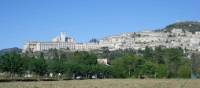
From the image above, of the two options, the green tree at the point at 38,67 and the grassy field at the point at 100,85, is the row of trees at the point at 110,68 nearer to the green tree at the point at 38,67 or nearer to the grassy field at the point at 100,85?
the green tree at the point at 38,67

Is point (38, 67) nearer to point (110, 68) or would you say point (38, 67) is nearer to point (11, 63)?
point (11, 63)

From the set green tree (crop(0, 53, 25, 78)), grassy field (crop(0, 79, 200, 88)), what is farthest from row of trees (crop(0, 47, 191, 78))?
grassy field (crop(0, 79, 200, 88))

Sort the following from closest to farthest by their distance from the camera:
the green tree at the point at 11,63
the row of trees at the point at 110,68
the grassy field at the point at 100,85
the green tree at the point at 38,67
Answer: the grassy field at the point at 100,85 → the green tree at the point at 11,63 → the green tree at the point at 38,67 → the row of trees at the point at 110,68

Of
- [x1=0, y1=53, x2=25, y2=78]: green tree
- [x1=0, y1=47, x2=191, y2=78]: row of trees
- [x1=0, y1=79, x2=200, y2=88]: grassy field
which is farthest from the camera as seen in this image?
[x1=0, y1=47, x2=191, y2=78]: row of trees

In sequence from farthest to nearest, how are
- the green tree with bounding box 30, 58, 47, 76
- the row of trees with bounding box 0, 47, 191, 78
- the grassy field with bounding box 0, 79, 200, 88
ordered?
the row of trees with bounding box 0, 47, 191, 78, the green tree with bounding box 30, 58, 47, 76, the grassy field with bounding box 0, 79, 200, 88

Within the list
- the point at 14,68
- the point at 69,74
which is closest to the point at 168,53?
the point at 69,74

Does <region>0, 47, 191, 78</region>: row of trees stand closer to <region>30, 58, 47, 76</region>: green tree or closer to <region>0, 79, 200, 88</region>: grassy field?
<region>30, 58, 47, 76</region>: green tree

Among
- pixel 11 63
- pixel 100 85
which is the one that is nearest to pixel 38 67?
pixel 11 63

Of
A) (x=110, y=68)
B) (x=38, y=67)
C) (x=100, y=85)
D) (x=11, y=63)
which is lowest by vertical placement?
(x=110, y=68)

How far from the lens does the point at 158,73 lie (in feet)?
473

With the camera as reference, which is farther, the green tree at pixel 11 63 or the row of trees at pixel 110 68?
the row of trees at pixel 110 68

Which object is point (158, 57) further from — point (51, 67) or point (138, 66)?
point (51, 67)

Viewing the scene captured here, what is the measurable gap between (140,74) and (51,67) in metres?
29.9

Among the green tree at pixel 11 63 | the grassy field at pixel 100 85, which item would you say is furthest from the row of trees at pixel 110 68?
the grassy field at pixel 100 85
